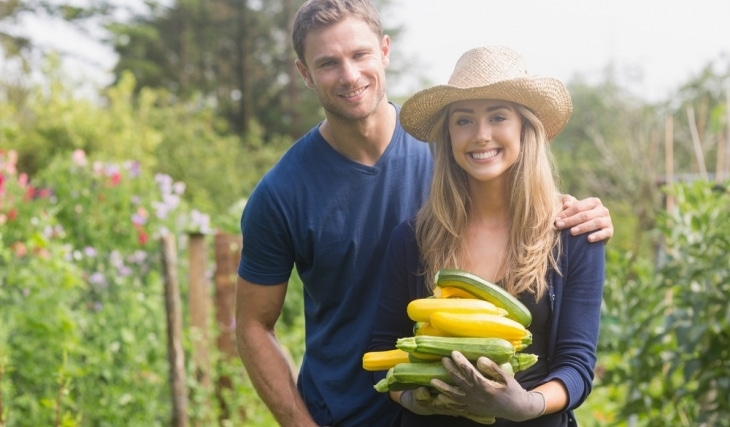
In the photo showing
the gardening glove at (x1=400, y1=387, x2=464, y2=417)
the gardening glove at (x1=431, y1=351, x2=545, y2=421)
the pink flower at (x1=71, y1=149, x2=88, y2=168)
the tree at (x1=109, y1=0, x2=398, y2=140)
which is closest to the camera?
the gardening glove at (x1=431, y1=351, x2=545, y2=421)

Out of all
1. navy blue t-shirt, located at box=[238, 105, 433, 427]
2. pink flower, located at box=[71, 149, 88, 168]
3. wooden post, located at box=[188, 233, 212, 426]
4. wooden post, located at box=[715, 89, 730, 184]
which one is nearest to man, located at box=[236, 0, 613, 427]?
navy blue t-shirt, located at box=[238, 105, 433, 427]

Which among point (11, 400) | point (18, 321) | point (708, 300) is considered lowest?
point (11, 400)

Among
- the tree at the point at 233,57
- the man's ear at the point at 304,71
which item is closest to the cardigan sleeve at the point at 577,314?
the man's ear at the point at 304,71

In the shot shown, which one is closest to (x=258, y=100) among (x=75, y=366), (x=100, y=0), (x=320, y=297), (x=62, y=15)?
(x=100, y=0)

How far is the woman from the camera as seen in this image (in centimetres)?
229

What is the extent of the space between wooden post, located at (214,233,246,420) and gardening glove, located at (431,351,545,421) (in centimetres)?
435

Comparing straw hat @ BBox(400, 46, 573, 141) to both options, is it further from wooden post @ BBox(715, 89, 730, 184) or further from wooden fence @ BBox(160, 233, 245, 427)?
wooden post @ BBox(715, 89, 730, 184)

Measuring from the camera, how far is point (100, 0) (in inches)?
755

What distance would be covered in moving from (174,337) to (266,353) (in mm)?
2153

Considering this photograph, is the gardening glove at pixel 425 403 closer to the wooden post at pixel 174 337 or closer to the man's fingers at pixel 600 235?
the man's fingers at pixel 600 235

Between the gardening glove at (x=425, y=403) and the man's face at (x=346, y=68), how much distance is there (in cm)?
96

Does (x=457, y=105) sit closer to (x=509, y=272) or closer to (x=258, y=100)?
(x=509, y=272)

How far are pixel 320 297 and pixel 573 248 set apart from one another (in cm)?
94

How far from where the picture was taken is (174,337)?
494 centimetres
